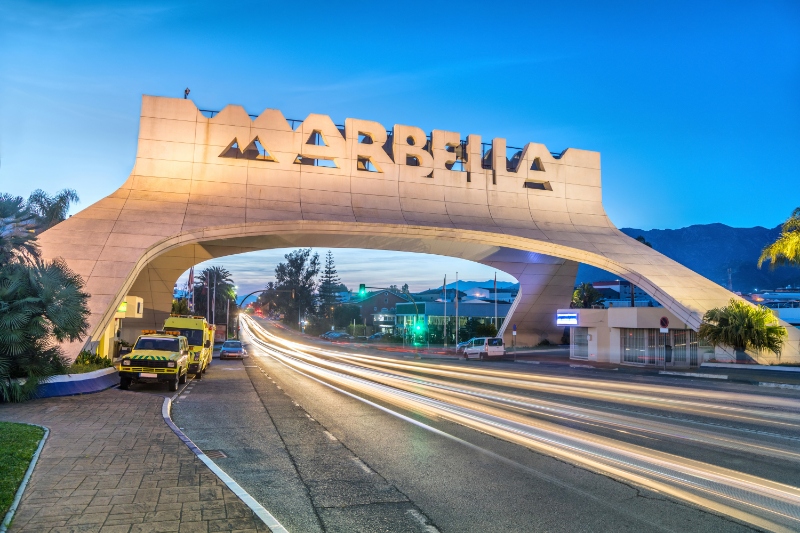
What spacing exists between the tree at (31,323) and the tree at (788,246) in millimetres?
33299

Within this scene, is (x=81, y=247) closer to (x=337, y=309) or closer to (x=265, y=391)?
(x=265, y=391)

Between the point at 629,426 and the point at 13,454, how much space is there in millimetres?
11465

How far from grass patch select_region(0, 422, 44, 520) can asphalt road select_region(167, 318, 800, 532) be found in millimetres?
2593

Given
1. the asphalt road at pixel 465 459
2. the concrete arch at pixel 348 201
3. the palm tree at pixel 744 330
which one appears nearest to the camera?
the asphalt road at pixel 465 459

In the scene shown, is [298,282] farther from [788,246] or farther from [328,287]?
[788,246]

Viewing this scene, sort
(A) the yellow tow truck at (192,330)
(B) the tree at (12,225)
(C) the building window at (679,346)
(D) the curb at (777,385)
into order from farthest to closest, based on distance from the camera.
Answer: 1. (C) the building window at (679,346)
2. (A) the yellow tow truck at (192,330)
3. (D) the curb at (777,385)
4. (B) the tree at (12,225)

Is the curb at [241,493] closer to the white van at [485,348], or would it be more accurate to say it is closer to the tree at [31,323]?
the tree at [31,323]

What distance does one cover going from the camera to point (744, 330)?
33.0 meters

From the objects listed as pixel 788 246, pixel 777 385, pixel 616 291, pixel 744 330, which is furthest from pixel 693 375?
pixel 616 291

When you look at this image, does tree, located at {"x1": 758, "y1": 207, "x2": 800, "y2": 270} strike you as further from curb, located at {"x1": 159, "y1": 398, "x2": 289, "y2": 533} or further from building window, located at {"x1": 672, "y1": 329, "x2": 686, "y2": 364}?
curb, located at {"x1": 159, "y1": 398, "x2": 289, "y2": 533}

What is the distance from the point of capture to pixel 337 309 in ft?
428

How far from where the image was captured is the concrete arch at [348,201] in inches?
1444

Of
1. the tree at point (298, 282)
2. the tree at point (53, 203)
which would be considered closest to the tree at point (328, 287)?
the tree at point (298, 282)

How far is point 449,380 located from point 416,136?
75.7 ft
